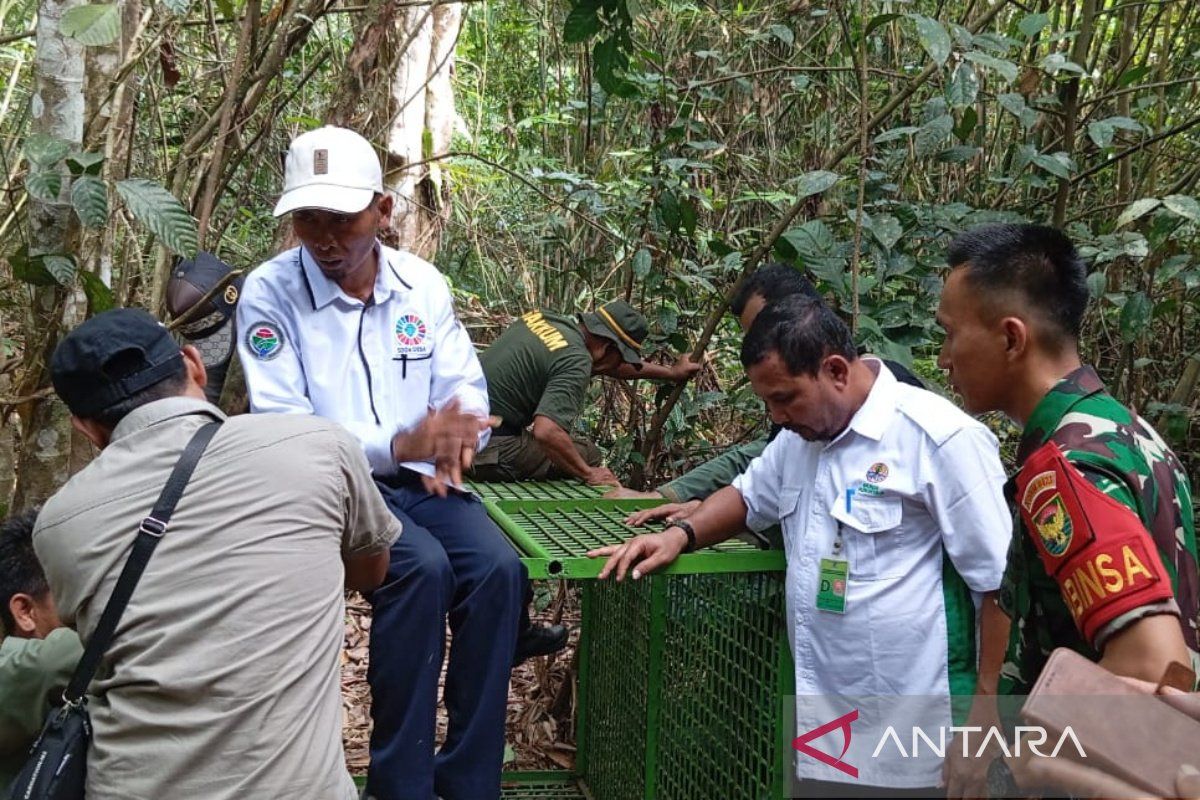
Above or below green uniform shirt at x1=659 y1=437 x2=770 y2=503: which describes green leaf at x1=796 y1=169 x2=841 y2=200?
above

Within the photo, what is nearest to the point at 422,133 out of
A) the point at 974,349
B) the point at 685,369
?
the point at 685,369

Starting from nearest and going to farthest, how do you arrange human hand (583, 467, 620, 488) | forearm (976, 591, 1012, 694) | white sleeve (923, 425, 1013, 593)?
forearm (976, 591, 1012, 694), white sleeve (923, 425, 1013, 593), human hand (583, 467, 620, 488)

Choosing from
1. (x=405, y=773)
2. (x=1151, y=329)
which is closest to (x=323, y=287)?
(x=405, y=773)

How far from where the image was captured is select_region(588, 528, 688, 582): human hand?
2541 millimetres

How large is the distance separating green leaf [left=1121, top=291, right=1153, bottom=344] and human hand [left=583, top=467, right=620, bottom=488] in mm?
1894

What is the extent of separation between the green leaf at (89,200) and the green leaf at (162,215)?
51 millimetres

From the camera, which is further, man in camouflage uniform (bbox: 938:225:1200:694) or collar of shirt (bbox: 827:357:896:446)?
collar of shirt (bbox: 827:357:896:446)

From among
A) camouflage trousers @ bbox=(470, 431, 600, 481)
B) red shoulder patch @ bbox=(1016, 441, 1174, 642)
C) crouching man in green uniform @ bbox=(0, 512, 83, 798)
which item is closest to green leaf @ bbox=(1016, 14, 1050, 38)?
red shoulder patch @ bbox=(1016, 441, 1174, 642)

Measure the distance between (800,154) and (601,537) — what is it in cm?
354

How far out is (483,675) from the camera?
2.65m

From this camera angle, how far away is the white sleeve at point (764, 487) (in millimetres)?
2746

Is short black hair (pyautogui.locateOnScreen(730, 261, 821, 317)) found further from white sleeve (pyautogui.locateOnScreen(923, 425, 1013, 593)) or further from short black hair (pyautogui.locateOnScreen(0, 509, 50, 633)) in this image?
short black hair (pyautogui.locateOnScreen(0, 509, 50, 633))

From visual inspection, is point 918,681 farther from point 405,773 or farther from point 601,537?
point 405,773

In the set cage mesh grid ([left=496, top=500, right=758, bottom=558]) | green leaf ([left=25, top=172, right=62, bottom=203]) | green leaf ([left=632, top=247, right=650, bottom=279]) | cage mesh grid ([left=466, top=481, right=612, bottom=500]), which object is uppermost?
green leaf ([left=25, top=172, right=62, bottom=203])
